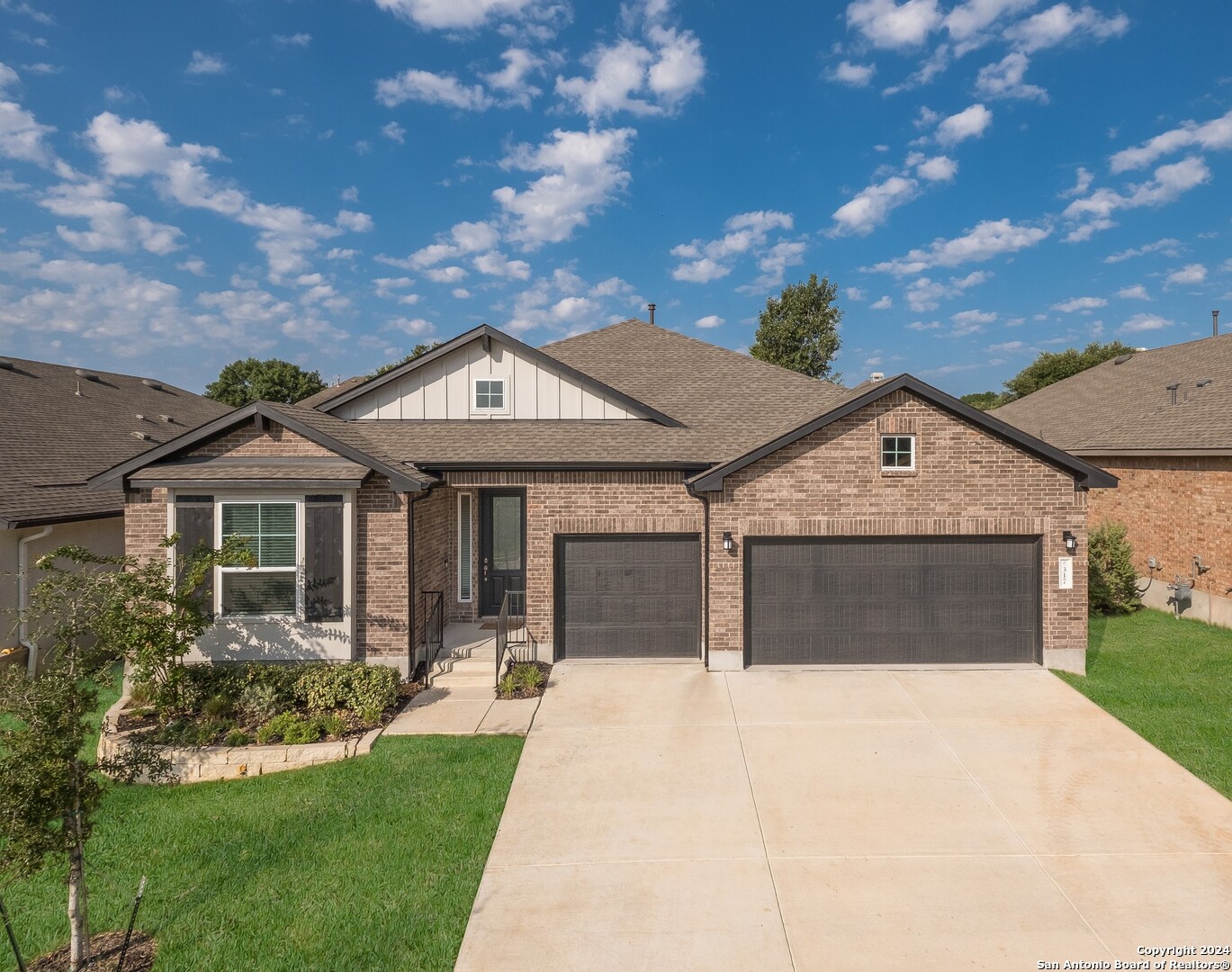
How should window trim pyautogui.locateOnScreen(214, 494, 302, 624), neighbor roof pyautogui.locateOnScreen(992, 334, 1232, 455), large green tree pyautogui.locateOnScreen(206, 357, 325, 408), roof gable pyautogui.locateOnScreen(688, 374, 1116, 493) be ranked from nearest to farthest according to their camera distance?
window trim pyautogui.locateOnScreen(214, 494, 302, 624)
roof gable pyautogui.locateOnScreen(688, 374, 1116, 493)
neighbor roof pyautogui.locateOnScreen(992, 334, 1232, 455)
large green tree pyautogui.locateOnScreen(206, 357, 325, 408)

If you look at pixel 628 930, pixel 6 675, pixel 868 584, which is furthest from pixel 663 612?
pixel 6 675

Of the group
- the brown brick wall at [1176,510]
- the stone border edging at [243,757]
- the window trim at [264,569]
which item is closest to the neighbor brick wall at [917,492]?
the brown brick wall at [1176,510]

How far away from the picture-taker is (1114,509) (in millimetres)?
15859

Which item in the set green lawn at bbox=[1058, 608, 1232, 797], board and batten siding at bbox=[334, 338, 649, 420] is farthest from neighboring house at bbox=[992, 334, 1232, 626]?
board and batten siding at bbox=[334, 338, 649, 420]

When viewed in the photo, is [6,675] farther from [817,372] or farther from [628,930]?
[817,372]

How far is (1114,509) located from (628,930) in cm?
1719

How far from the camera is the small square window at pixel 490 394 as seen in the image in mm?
12438

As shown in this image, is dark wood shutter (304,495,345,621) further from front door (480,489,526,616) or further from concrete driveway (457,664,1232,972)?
concrete driveway (457,664,1232,972)

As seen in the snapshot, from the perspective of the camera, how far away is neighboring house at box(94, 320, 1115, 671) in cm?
938

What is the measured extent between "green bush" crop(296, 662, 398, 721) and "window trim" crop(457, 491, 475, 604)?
3489 mm

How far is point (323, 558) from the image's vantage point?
9.43 m

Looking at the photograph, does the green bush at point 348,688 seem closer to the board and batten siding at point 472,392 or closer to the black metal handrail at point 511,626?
the black metal handrail at point 511,626

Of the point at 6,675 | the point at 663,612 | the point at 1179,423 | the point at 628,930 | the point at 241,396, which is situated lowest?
the point at 628,930

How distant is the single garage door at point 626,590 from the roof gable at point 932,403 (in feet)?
4.99
